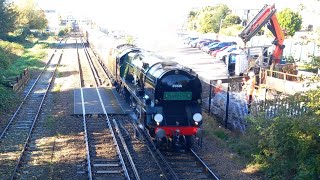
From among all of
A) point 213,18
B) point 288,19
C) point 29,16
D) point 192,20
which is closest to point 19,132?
point 288,19

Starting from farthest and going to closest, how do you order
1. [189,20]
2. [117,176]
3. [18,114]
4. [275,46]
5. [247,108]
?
[189,20] → [275,46] → [18,114] → [247,108] → [117,176]

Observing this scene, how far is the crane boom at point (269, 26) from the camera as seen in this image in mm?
22609

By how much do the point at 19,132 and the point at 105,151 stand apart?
4291 millimetres

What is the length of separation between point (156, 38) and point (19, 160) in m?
37.7

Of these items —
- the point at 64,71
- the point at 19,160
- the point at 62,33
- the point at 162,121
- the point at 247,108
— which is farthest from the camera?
the point at 62,33

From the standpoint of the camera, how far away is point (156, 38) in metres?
48.2

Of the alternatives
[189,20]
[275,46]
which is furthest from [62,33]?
[275,46]

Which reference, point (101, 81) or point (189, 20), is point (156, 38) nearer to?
point (101, 81)

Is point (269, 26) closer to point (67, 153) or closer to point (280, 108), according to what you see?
point (280, 108)

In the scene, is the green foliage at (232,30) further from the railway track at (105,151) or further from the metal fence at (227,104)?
the railway track at (105,151)

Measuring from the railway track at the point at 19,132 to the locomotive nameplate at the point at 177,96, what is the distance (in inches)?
195

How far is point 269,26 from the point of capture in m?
23.5

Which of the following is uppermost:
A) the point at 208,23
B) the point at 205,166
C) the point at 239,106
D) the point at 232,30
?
the point at 208,23

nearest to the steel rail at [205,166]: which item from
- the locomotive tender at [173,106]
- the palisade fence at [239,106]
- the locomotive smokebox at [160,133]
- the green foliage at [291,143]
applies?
the locomotive tender at [173,106]
